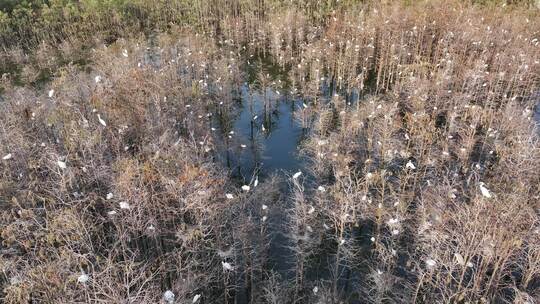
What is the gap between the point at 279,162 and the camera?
3809 centimetres

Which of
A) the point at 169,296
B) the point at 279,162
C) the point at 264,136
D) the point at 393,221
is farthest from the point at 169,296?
the point at 264,136

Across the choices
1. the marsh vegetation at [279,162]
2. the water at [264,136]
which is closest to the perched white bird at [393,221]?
the marsh vegetation at [279,162]

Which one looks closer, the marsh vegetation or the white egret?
the white egret

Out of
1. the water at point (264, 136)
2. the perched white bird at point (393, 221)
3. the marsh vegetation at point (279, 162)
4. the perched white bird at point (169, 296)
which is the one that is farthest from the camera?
the water at point (264, 136)

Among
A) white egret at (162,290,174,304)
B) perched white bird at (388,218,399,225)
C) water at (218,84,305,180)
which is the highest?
white egret at (162,290,174,304)

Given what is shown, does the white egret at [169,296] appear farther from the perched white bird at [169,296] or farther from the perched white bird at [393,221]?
the perched white bird at [393,221]

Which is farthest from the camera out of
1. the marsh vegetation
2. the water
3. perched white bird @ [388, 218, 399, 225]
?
the water

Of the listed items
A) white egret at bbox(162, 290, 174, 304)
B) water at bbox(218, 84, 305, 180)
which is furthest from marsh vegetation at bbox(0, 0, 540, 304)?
white egret at bbox(162, 290, 174, 304)

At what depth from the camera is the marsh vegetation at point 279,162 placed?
821 inches

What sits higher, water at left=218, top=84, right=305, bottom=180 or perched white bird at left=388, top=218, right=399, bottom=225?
perched white bird at left=388, top=218, right=399, bottom=225

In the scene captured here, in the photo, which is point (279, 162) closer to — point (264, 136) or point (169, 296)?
point (264, 136)

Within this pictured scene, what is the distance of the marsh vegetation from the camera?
20844 mm

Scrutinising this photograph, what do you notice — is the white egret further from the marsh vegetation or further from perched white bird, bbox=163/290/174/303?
the marsh vegetation

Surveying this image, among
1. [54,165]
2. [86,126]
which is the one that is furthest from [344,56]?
[54,165]
